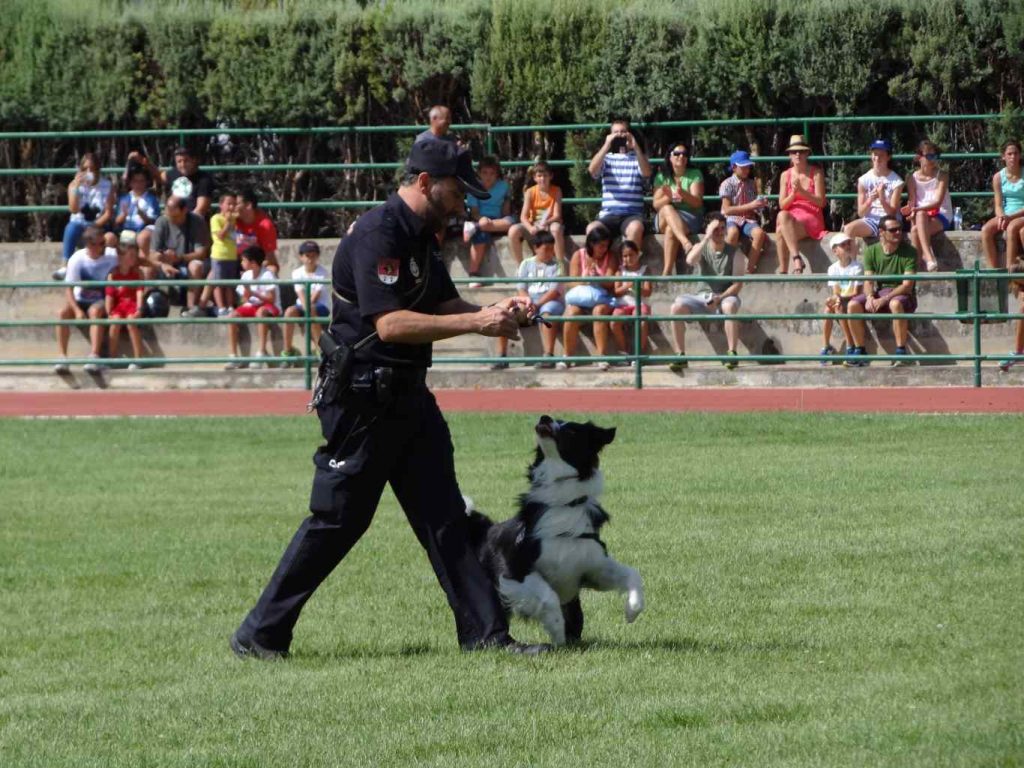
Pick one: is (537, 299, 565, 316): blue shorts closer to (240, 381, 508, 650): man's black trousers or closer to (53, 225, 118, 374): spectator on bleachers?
(53, 225, 118, 374): spectator on bleachers

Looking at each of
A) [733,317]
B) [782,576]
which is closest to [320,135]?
[733,317]

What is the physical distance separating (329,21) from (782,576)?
18.0m

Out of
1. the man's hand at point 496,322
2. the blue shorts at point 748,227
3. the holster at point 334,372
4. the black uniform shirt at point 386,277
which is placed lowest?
the holster at point 334,372

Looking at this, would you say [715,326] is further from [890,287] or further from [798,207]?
[890,287]

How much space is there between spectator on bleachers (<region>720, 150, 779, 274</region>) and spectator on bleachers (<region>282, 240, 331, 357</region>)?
4.77 metres

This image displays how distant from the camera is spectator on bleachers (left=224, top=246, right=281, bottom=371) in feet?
67.7

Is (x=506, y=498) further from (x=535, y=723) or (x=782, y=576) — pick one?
(x=535, y=723)

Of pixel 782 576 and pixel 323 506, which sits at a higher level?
pixel 323 506

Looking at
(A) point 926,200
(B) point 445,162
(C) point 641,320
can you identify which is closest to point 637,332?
(C) point 641,320

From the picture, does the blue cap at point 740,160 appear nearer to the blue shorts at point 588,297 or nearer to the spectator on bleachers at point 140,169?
the blue shorts at point 588,297

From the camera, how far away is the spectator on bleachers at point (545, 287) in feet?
64.6

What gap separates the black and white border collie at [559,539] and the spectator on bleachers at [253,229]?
1458 cm

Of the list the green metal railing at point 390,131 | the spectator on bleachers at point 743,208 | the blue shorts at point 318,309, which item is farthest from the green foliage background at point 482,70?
the blue shorts at point 318,309

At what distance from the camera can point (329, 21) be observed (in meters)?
25.3
